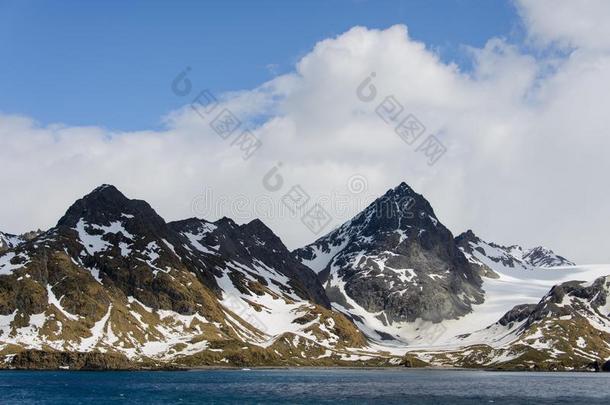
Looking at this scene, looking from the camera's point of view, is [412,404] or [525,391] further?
[525,391]

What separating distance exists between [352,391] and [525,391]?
43862 millimetres

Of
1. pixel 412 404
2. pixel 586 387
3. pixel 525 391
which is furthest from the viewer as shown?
pixel 586 387

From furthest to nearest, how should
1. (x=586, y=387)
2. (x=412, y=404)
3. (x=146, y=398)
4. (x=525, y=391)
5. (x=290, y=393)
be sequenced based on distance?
(x=586, y=387), (x=525, y=391), (x=290, y=393), (x=146, y=398), (x=412, y=404)

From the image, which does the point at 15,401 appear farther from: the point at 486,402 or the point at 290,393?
the point at 486,402

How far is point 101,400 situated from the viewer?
147 m

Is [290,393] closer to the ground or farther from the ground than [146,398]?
closer to the ground

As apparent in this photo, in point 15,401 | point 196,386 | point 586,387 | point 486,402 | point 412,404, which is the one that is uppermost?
point 15,401

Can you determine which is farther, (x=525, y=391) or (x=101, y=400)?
(x=525, y=391)

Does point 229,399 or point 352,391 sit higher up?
point 229,399

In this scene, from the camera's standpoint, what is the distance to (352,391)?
575 feet

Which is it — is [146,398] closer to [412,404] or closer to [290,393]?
[290,393]

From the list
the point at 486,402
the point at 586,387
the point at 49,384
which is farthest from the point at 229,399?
the point at 586,387

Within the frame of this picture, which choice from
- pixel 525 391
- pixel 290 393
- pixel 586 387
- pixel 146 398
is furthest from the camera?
pixel 586 387

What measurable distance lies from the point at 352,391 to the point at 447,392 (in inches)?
905
